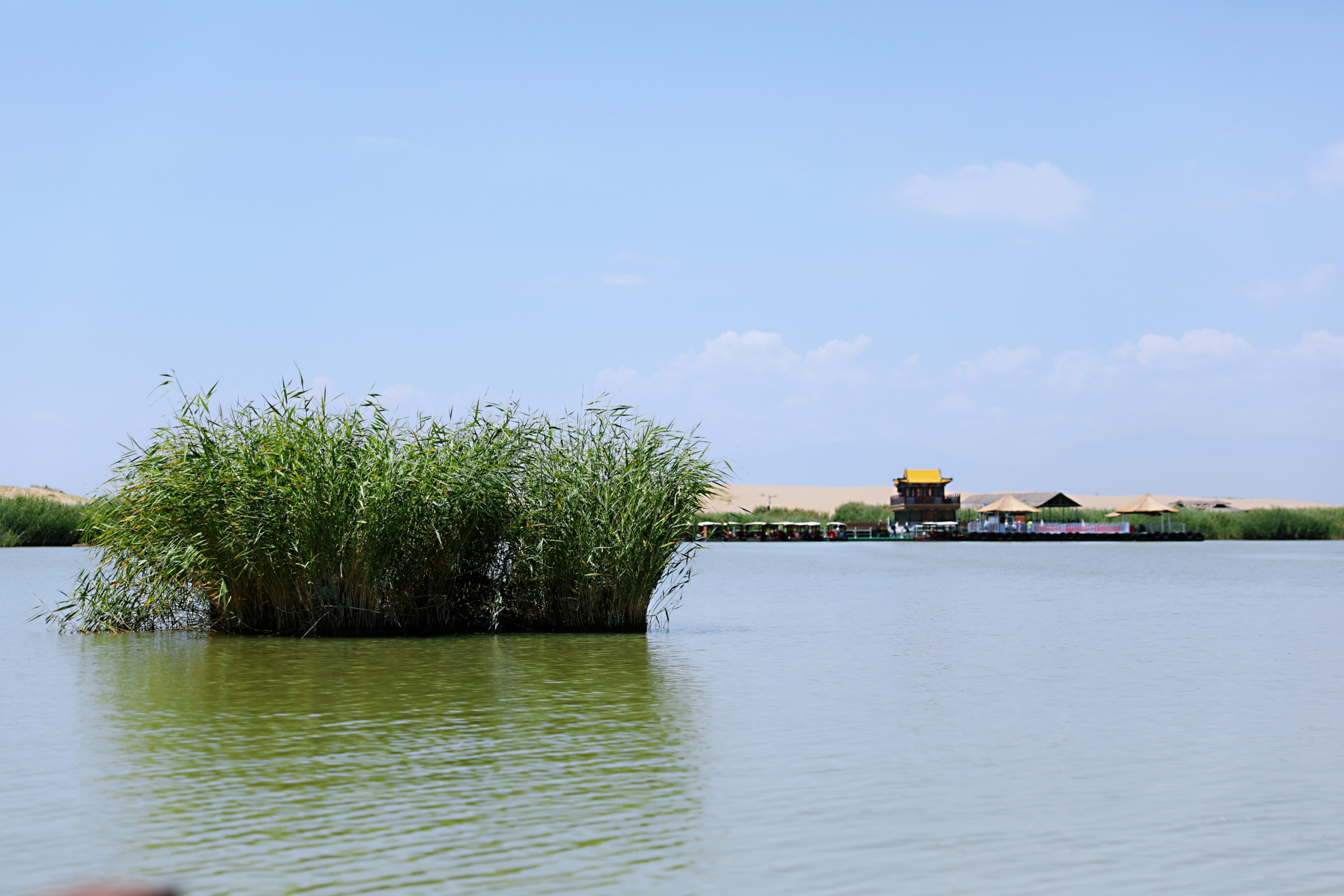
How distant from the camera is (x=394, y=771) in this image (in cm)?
1053

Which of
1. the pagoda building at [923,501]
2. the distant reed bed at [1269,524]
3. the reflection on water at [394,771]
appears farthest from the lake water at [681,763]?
the distant reed bed at [1269,524]

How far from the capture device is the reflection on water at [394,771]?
7.75 m

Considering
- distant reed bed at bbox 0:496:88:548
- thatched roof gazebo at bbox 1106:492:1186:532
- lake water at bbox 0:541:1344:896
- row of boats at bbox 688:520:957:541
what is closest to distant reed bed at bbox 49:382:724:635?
lake water at bbox 0:541:1344:896

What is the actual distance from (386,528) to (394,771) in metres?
9.91

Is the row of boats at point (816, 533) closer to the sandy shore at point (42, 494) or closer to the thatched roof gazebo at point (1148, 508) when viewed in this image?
the thatched roof gazebo at point (1148, 508)

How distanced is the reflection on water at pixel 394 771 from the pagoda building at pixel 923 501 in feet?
260

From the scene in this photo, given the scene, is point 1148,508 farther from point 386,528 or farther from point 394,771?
point 394,771

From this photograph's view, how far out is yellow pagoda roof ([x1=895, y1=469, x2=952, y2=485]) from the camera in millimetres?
96688

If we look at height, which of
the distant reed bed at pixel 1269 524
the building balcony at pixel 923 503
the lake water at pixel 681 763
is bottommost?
the lake water at pixel 681 763

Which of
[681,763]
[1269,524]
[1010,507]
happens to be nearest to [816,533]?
[1010,507]

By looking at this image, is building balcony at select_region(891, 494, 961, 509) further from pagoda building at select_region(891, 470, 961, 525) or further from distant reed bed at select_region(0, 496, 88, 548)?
distant reed bed at select_region(0, 496, 88, 548)

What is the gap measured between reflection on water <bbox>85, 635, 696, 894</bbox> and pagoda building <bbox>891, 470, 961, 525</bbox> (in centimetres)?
7940

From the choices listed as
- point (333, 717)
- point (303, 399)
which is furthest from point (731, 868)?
point (303, 399)

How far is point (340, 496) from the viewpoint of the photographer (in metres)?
19.9
